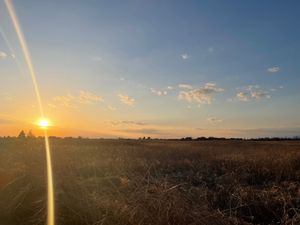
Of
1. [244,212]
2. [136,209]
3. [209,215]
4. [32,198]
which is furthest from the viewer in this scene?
[244,212]

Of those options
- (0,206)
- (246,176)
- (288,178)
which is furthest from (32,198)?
(288,178)

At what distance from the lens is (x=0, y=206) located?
6047 millimetres

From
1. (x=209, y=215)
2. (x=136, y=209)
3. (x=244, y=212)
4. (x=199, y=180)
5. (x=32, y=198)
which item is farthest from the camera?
(x=199, y=180)

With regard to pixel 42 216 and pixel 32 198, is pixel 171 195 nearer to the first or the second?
pixel 42 216

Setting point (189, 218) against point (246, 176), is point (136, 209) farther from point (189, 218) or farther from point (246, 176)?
point (246, 176)

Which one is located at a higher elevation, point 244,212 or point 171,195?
point 171,195

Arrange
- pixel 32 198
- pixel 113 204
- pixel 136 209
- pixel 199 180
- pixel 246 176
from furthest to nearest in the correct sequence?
pixel 246 176
pixel 199 180
pixel 32 198
pixel 113 204
pixel 136 209

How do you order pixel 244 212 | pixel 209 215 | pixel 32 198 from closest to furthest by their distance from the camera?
pixel 209 215
pixel 32 198
pixel 244 212

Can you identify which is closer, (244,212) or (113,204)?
(113,204)

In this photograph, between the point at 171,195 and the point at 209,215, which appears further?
the point at 171,195

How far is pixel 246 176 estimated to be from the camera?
1480 centimetres

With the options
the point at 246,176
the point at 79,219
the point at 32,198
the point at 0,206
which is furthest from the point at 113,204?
the point at 246,176

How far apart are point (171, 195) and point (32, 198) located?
209 centimetres

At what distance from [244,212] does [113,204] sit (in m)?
4.15
